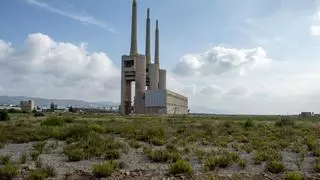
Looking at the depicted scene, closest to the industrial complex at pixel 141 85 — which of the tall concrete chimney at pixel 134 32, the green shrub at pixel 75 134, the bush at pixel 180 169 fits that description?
the tall concrete chimney at pixel 134 32

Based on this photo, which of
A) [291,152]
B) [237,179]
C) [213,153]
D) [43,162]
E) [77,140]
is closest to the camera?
[237,179]

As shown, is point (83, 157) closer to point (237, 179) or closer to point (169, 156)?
point (169, 156)

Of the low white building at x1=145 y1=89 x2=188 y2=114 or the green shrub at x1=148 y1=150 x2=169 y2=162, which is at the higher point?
the low white building at x1=145 y1=89 x2=188 y2=114

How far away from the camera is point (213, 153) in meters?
20.2

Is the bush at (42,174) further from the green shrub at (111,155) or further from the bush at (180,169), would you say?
the bush at (180,169)

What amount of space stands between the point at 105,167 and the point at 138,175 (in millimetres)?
1233

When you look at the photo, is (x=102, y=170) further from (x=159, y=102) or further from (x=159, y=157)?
(x=159, y=102)

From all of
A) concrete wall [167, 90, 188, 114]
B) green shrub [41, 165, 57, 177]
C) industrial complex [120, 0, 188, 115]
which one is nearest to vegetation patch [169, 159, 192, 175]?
green shrub [41, 165, 57, 177]

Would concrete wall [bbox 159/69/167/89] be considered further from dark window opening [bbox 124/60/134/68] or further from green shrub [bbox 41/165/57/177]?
green shrub [bbox 41/165/57/177]

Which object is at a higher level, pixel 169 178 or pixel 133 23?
pixel 133 23

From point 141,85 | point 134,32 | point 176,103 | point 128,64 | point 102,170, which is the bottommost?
point 102,170

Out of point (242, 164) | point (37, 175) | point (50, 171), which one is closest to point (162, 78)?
point (242, 164)

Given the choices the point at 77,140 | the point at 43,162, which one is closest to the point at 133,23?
the point at 77,140

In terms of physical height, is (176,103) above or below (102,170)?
above
